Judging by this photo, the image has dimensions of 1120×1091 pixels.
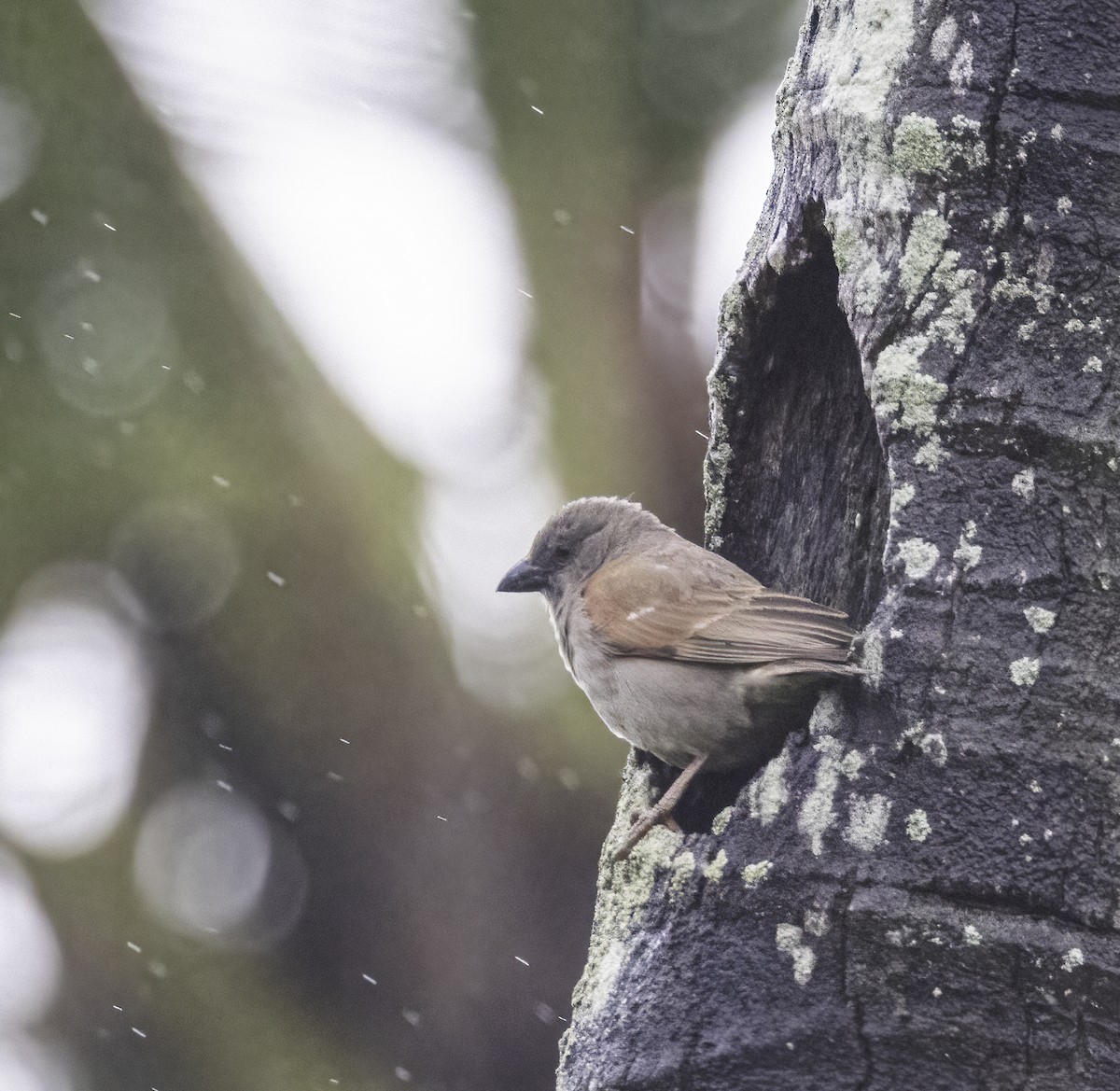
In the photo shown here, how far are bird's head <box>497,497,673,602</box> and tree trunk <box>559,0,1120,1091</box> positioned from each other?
4.56 feet

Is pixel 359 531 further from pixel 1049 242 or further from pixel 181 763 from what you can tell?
pixel 1049 242

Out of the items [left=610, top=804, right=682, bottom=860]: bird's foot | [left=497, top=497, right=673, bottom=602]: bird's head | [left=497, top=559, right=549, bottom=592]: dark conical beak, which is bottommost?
[left=610, top=804, right=682, bottom=860]: bird's foot

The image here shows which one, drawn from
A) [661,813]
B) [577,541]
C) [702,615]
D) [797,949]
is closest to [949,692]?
[797,949]

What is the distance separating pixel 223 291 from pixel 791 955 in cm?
335

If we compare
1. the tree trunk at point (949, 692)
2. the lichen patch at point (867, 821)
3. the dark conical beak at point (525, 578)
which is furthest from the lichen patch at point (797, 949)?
the dark conical beak at point (525, 578)

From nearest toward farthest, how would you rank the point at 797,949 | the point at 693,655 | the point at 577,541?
the point at 797,949
the point at 693,655
the point at 577,541

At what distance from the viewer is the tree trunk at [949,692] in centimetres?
196

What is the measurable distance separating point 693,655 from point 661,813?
0.39 meters

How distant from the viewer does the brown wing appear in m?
2.59

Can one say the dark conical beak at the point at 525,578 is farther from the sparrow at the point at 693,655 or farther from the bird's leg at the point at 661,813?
the bird's leg at the point at 661,813

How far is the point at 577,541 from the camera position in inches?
157

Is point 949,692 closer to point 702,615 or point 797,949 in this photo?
point 797,949

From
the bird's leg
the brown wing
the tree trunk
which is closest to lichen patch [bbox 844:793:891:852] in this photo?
the tree trunk

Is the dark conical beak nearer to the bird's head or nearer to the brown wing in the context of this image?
the bird's head
